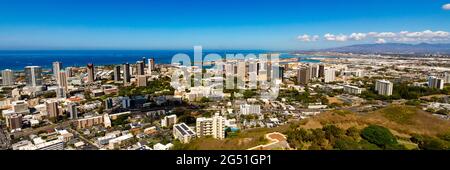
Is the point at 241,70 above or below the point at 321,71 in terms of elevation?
above

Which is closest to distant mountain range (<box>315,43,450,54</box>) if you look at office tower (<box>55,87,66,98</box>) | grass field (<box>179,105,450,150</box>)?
grass field (<box>179,105,450,150</box>)

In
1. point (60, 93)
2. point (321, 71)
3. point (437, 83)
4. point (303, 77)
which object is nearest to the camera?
point (60, 93)

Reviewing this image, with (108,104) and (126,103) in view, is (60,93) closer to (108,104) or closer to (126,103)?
(108,104)

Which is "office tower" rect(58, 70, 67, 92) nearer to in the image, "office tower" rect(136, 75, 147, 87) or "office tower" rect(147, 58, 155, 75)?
"office tower" rect(136, 75, 147, 87)

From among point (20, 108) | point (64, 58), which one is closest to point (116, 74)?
point (20, 108)

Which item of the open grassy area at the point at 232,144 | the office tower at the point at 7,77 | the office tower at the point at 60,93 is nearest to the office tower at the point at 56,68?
the office tower at the point at 7,77
